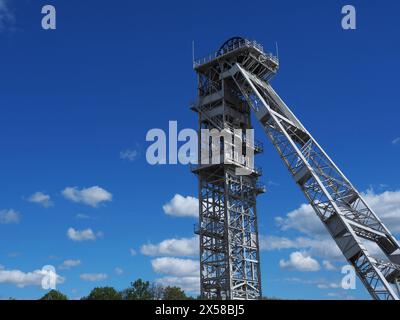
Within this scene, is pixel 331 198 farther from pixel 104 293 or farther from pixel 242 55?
pixel 104 293

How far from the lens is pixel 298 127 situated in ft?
152

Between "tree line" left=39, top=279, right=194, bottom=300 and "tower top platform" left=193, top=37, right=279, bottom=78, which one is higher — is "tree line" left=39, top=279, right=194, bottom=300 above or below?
below

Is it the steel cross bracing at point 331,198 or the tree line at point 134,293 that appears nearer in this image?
the steel cross bracing at point 331,198

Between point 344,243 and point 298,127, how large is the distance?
497 inches

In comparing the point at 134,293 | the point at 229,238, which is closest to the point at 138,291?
the point at 134,293

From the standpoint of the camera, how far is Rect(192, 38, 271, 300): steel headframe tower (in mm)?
46594

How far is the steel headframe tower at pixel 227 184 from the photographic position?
46594mm

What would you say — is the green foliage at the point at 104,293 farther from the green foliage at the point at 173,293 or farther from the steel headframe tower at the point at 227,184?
the steel headframe tower at the point at 227,184

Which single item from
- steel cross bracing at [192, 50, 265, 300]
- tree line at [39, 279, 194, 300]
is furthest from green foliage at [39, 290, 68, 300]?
steel cross bracing at [192, 50, 265, 300]

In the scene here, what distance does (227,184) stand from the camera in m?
47.4

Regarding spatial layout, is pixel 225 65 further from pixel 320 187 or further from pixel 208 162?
pixel 320 187

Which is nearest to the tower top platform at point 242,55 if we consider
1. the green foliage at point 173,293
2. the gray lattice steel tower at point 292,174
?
the gray lattice steel tower at point 292,174

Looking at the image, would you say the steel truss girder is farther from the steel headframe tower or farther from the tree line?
the tree line
